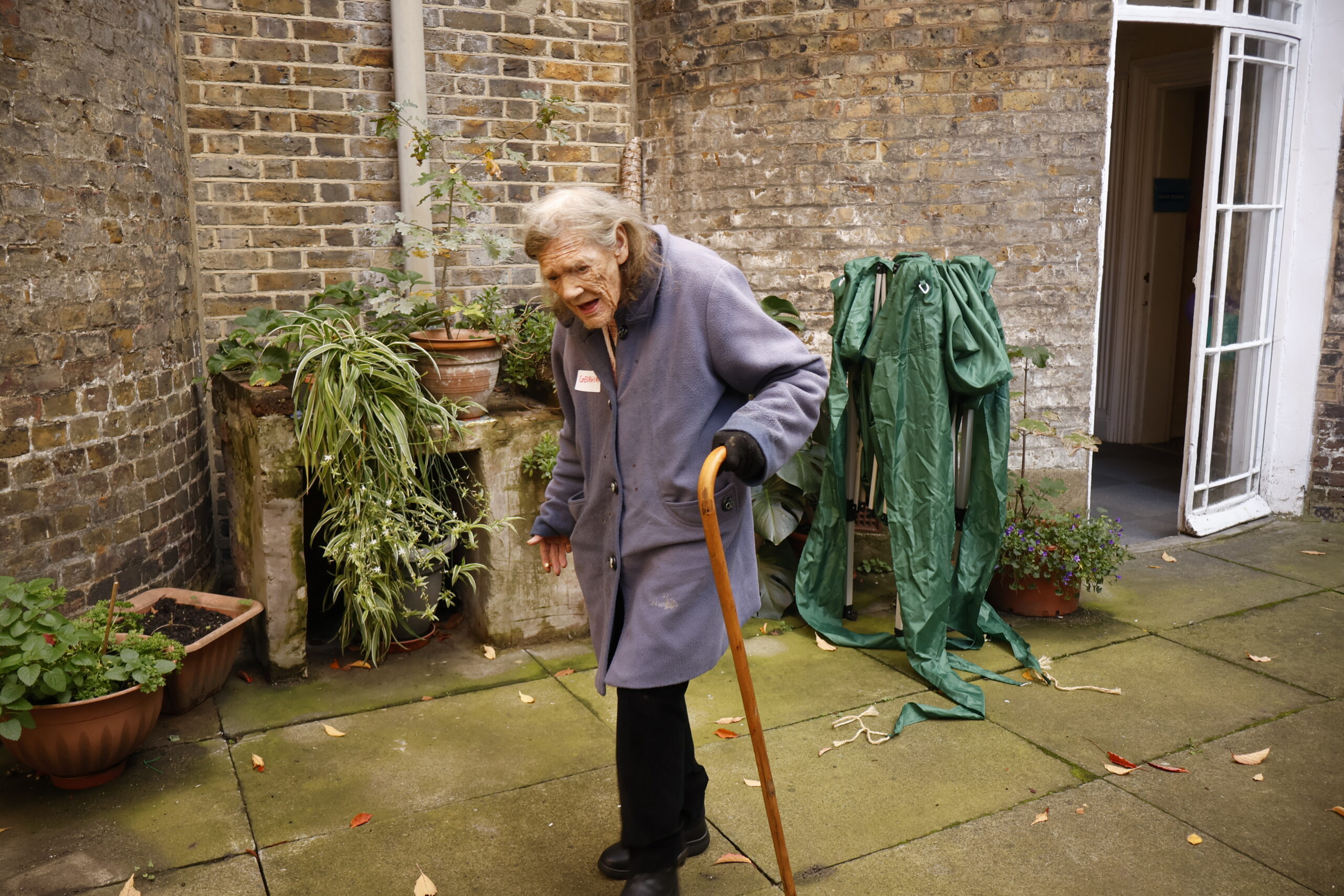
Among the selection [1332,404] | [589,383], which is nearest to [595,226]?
[589,383]

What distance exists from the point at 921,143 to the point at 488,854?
3725 mm

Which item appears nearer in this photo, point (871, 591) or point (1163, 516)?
point (871, 591)

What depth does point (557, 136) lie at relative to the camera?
4.49m

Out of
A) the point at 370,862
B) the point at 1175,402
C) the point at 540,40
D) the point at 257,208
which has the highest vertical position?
the point at 540,40

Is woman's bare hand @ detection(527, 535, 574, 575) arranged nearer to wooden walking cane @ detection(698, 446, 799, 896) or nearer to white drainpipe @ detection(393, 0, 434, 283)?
wooden walking cane @ detection(698, 446, 799, 896)

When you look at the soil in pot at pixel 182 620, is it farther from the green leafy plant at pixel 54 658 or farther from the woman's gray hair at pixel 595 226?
the woman's gray hair at pixel 595 226

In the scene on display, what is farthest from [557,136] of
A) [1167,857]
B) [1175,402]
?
[1175,402]

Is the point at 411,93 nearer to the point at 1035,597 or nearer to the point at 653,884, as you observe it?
the point at 1035,597

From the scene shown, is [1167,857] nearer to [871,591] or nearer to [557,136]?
[871,591]

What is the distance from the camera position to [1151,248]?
7.72 m

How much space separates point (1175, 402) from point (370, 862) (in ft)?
23.8

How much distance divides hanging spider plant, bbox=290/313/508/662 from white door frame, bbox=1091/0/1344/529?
11.0 ft

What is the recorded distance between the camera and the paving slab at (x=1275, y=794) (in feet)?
9.34

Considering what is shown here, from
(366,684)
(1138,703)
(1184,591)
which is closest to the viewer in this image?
(1138,703)
